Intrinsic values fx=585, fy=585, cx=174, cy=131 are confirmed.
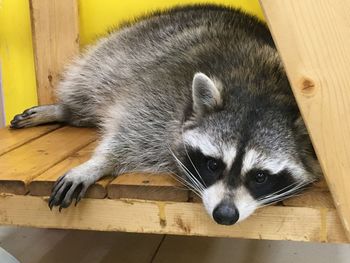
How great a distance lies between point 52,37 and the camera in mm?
2168

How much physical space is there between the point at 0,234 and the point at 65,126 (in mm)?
548

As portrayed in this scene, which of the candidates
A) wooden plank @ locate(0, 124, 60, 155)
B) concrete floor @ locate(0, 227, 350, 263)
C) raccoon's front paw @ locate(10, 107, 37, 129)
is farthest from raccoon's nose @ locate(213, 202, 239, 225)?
raccoon's front paw @ locate(10, 107, 37, 129)

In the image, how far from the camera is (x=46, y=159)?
1528 millimetres

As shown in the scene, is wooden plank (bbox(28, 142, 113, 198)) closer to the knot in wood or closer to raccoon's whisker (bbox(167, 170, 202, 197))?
raccoon's whisker (bbox(167, 170, 202, 197))

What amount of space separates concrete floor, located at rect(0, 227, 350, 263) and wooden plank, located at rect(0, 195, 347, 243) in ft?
2.29

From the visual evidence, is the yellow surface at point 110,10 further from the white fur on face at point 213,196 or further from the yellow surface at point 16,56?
the white fur on face at point 213,196

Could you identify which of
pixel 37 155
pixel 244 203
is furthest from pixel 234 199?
pixel 37 155

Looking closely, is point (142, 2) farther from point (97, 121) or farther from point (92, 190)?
point (92, 190)

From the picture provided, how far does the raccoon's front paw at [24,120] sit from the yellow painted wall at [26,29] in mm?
432

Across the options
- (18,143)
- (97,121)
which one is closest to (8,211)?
(18,143)

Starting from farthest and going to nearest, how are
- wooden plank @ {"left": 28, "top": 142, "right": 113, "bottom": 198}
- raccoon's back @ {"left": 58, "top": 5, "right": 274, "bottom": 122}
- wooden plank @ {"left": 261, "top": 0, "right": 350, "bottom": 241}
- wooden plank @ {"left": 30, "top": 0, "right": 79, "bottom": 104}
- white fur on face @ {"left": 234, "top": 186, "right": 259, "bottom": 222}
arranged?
wooden plank @ {"left": 30, "top": 0, "right": 79, "bottom": 104}
raccoon's back @ {"left": 58, "top": 5, "right": 274, "bottom": 122}
wooden plank @ {"left": 28, "top": 142, "right": 113, "bottom": 198}
white fur on face @ {"left": 234, "top": 186, "right": 259, "bottom": 222}
wooden plank @ {"left": 261, "top": 0, "right": 350, "bottom": 241}

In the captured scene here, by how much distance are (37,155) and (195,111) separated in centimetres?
47

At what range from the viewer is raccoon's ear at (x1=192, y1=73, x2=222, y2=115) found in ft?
4.33

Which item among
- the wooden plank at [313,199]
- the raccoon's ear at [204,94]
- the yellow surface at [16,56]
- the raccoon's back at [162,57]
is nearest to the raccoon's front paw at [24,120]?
the raccoon's back at [162,57]
